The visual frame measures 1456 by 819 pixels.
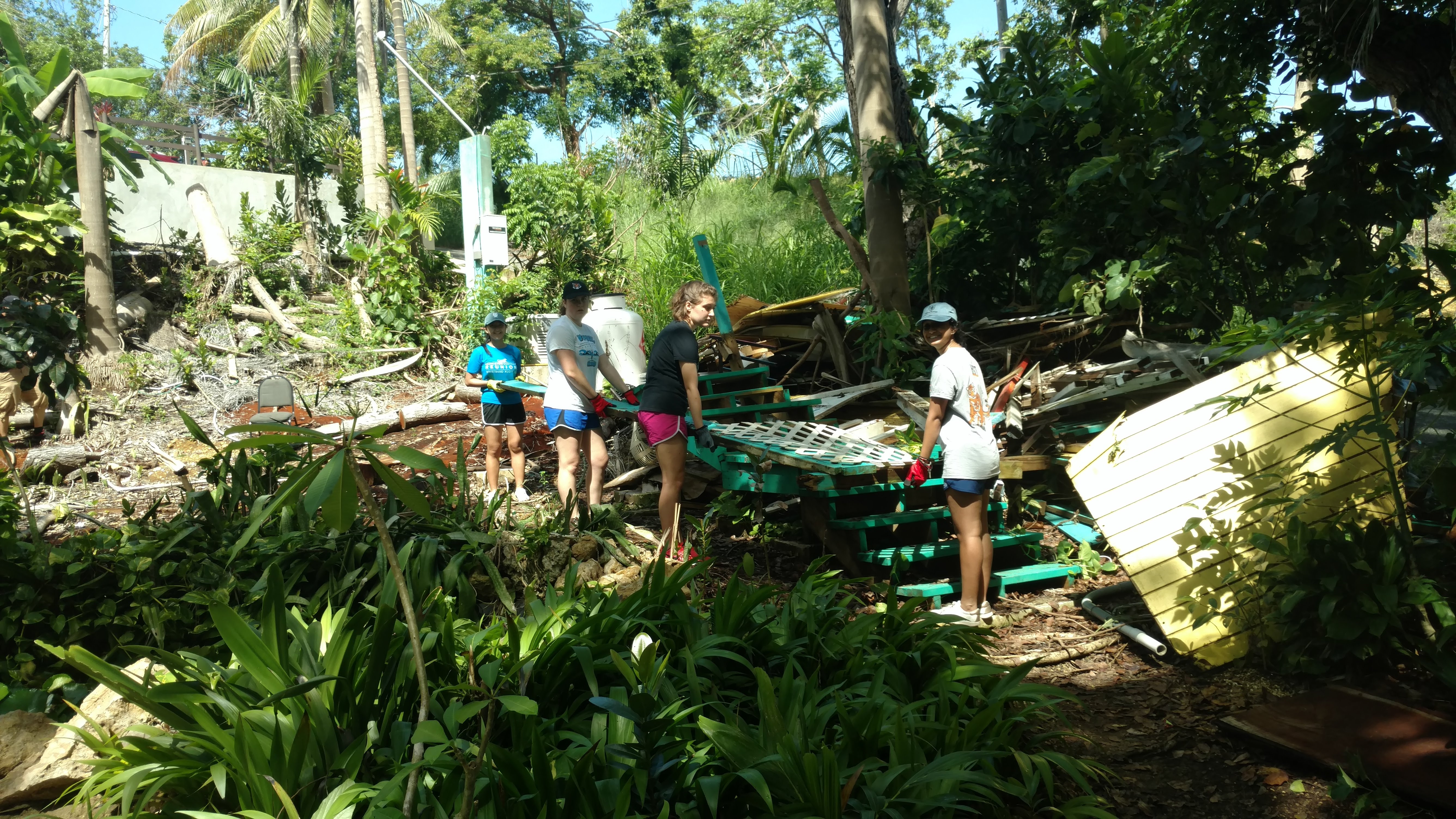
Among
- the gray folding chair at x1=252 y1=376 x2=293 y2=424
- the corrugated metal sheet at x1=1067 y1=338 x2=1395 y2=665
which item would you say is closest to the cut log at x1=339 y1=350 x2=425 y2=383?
the gray folding chair at x1=252 y1=376 x2=293 y2=424

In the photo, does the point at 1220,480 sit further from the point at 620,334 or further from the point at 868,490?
the point at 620,334

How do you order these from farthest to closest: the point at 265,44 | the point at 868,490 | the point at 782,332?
the point at 265,44, the point at 782,332, the point at 868,490

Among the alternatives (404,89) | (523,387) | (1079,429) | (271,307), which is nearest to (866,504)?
(1079,429)

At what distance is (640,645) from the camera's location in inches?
133

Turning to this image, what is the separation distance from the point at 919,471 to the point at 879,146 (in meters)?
4.35

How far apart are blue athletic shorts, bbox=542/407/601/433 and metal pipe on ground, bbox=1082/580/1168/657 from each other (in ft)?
11.4

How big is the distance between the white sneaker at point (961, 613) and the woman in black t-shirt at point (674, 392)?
1615mm

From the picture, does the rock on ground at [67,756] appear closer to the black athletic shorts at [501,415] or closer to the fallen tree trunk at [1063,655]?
the fallen tree trunk at [1063,655]

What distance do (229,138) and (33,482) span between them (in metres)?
13.9

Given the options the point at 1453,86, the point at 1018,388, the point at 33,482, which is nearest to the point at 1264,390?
the point at 1453,86

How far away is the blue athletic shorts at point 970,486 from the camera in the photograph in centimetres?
515

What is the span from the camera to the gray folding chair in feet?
28.9

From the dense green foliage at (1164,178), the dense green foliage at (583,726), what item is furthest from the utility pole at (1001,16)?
the dense green foliage at (583,726)

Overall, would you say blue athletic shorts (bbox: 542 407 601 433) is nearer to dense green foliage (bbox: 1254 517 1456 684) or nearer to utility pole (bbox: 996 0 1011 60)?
dense green foliage (bbox: 1254 517 1456 684)
